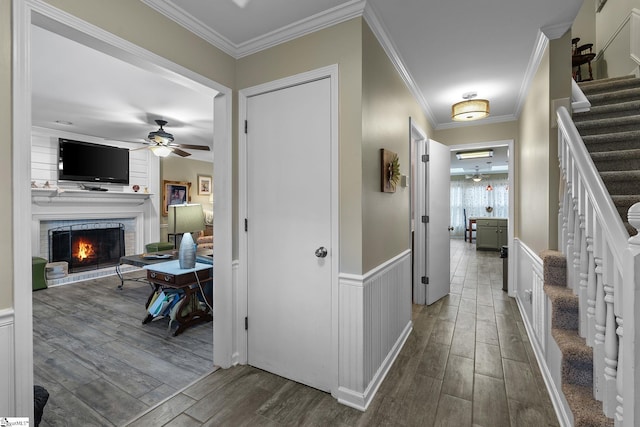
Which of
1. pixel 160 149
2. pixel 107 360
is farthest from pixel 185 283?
pixel 160 149

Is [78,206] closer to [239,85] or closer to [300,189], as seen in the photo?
[239,85]

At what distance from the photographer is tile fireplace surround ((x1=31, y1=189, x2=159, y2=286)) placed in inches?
180

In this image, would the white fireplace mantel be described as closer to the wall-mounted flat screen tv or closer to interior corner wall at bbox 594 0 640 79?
the wall-mounted flat screen tv

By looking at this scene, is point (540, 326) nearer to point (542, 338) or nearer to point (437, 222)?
point (542, 338)

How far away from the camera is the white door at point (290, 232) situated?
1957 millimetres

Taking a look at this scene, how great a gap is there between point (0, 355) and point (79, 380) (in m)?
1.22

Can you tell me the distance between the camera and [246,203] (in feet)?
7.45

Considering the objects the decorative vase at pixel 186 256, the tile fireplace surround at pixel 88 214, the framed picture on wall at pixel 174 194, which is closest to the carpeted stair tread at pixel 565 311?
the decorative vase at pixel 186 256

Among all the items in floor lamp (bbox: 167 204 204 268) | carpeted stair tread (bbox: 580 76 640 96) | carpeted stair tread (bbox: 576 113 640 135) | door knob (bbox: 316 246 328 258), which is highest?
carpeted stair tread (bbox: 580 76 640 96)

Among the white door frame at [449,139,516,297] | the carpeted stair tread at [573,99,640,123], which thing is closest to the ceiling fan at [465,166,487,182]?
the white door frame at [449,139,516,297]

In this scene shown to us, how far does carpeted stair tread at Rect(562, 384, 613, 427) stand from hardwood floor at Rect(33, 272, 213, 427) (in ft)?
7.26

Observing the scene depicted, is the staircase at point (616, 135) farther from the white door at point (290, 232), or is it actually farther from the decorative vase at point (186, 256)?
the decorative vase at point (186, 256)

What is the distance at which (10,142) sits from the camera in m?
1.20

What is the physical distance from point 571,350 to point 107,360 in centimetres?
315
